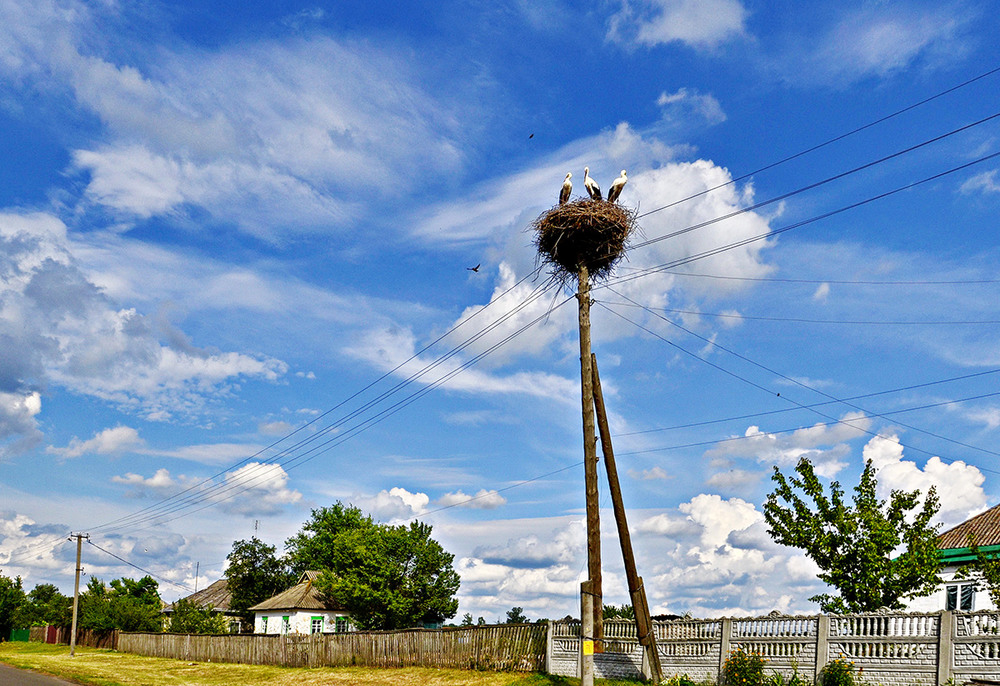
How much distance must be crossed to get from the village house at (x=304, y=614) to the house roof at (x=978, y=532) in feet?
122

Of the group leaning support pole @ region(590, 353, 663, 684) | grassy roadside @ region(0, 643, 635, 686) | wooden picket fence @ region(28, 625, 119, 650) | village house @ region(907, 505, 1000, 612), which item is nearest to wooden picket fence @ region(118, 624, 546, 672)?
grassy roadside @ region(0, 643, 635, 686)

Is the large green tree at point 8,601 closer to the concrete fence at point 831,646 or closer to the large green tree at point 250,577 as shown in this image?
the large green tree at point 250,577

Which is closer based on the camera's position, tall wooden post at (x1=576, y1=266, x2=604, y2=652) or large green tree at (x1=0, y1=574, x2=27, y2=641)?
tall wooden post at (x1=576, y1=266, x2=604, y2=652)

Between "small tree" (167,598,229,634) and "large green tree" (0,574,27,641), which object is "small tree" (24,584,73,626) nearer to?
"large green tree" (0,574,27,641)

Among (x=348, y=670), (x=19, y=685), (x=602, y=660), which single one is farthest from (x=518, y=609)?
(x=19, y=685)

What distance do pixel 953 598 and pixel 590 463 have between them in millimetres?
18577

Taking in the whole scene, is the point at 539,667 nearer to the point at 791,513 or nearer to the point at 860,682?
the point at 791,513

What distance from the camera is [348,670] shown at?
34125mm

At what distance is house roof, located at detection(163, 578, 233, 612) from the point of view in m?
75.9

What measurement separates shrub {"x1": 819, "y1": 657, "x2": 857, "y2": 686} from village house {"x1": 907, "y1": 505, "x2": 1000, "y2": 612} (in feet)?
38.1

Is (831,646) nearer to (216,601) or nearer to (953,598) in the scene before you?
(953,598)

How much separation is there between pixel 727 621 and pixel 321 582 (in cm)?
4032

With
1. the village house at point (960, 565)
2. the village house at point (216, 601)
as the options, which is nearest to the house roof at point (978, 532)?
the village house at point (960, 565)

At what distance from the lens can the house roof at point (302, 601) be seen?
56406 mm
